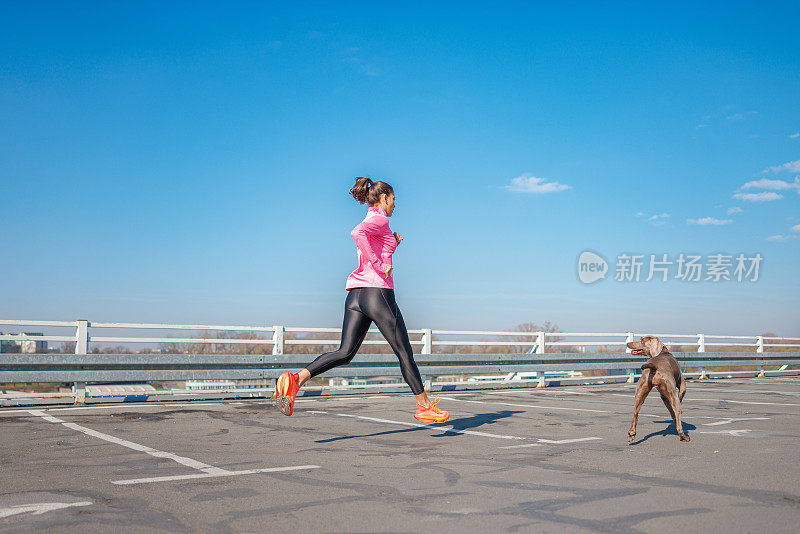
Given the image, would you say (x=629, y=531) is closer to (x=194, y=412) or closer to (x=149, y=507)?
(x=149, y=507)

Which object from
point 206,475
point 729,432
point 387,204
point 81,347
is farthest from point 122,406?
point 729,432

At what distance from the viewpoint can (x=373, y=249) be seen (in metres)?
6.34

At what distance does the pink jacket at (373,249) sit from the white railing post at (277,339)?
230 inches

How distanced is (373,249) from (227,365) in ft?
18.2

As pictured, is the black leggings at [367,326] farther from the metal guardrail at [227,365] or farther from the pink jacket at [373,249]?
the metal guardrail at [227,365]

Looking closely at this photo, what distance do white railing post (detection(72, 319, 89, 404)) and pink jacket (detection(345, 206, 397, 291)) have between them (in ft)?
17.6

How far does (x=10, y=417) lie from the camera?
8023 millimetres

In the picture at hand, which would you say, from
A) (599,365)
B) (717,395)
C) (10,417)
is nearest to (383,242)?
(10,417)

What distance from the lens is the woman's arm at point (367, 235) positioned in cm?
625

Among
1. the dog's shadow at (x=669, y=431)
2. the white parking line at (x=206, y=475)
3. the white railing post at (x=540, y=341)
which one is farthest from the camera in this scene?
the white railing post at (x=540, y=341)

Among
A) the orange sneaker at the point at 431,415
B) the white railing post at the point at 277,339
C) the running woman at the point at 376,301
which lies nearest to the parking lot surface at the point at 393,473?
the orange sneaker at the point at 431,415

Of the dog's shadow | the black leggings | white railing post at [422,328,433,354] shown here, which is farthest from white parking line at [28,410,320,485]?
white railing post at [422,328,433,354]

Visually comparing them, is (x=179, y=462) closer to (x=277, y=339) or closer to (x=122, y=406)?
(x=122, y=406)

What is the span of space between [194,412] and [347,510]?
5809 mm
